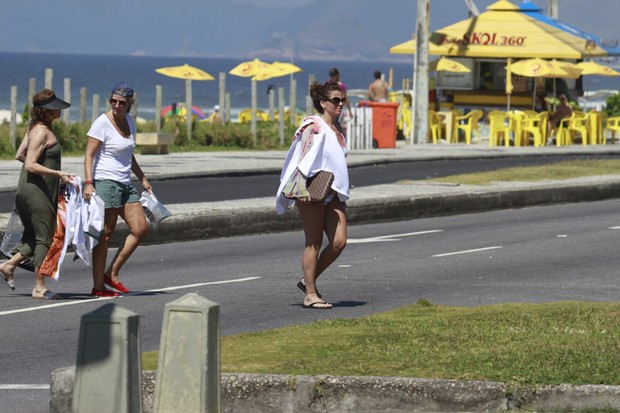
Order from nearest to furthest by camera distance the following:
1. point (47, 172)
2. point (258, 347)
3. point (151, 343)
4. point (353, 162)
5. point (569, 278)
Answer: point (258, 347) < point (151, 343) < point (47, 172) < point (569, 278) < point (353, 162)

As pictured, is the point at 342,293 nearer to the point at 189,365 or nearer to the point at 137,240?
the point at 137,240

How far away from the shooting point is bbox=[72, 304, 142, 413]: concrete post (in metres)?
6.32

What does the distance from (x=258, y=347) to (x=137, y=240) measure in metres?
3.92

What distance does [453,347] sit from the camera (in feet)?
28.8

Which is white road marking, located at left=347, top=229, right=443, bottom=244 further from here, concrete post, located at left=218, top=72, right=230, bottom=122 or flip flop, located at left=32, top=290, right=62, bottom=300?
concrete post, located at left=218, top=72, right=230, bottom=122

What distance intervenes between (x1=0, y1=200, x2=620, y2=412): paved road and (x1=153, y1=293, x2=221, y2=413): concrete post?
168cm

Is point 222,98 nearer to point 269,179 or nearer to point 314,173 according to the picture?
point 269,179

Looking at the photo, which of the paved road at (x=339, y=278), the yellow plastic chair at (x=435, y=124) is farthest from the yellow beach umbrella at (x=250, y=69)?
the paved road at (x=339, y=278)

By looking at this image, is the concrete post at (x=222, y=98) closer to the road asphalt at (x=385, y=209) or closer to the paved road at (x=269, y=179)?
the road asphalt at (x=385, y=209)

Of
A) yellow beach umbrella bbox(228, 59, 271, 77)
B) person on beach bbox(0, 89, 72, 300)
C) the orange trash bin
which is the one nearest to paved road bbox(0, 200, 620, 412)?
person on beach bbox(0, 89, 72, 300)

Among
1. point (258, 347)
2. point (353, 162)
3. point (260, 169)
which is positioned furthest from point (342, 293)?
point (353, 162)

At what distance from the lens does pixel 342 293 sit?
13.0m

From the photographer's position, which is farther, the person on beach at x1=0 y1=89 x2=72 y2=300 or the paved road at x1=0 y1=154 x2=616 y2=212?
the paved road at x1=0 y1=154 x2=616 y2=212

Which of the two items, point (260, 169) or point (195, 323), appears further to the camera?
point (260, 169)
